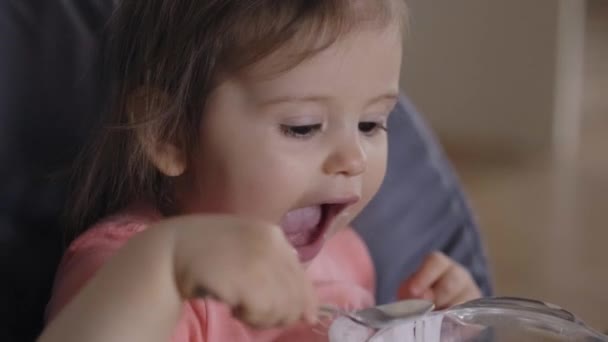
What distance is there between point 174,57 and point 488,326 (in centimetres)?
34

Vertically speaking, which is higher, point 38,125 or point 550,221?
point 38,125

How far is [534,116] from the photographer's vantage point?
2887mm

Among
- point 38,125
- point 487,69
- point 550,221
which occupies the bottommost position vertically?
point 550,221

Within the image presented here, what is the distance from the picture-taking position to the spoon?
844 mm

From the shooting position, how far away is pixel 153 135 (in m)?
0.94

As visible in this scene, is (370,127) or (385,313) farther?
(370,127)

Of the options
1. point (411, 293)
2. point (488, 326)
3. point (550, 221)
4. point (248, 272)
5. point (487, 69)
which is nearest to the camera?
point (248, 272)

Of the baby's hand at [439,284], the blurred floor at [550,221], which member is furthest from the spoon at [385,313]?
the blurred floor at [550,221]

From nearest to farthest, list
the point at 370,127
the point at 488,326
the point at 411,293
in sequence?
1. the point at 488,326
2. the point at 370,127
3. the point at 411,293

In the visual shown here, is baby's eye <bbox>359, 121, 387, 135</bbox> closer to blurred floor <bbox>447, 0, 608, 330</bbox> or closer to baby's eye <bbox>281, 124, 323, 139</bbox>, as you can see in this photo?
baby's eye <bbox>281, 124, 323, 139</bbox>

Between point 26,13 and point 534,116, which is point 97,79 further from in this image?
point 534,116

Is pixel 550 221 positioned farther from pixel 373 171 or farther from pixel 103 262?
pixel 103 262

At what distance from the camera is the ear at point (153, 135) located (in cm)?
94

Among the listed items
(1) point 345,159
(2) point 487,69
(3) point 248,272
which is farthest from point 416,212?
(2) point 487,69
